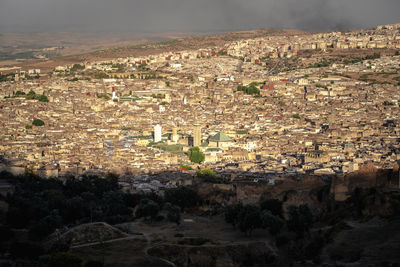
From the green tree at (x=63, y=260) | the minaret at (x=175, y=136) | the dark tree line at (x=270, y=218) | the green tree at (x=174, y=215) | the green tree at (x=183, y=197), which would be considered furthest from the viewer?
the minaret at (x=175, y=136)

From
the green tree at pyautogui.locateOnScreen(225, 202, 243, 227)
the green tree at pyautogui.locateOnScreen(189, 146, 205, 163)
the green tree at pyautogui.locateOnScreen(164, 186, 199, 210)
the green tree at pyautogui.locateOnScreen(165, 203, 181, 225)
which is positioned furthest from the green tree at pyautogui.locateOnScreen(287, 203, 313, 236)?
the green tree at pyautogui.locateOnScreen(189, 146, 205, 163)

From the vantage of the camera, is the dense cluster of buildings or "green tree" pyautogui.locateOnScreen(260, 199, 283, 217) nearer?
"green tree" pyautogui.locateOnScreen(260, 199, 283, 217)

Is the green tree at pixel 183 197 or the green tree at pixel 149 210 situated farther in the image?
the green tree at pixel 183 197

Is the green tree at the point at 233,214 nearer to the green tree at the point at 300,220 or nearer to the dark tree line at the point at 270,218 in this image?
the dark tree line at the point at 270,218

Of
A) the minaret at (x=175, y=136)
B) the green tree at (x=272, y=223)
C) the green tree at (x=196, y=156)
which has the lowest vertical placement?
the green tree at (x=272, y=223)

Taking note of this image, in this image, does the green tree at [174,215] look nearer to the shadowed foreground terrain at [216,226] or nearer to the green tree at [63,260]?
the shadowed foreground terrain at [216,226]

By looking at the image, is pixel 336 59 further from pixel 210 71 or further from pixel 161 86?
pixel 161 86

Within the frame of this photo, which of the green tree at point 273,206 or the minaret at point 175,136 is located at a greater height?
the minaret at point 175,136

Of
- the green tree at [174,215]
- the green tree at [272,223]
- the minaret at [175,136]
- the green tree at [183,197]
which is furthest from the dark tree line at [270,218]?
the minaret at [175,136]

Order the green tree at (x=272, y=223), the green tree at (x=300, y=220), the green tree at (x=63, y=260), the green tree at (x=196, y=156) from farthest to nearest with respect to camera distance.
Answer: the green tree at (x=196, y=156) → the green tree at (x=272, y=223) → the green tree at (x=300, y=220) → the green tree at (x=63, y=260)

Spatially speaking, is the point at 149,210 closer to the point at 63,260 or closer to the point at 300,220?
the point at 300,220

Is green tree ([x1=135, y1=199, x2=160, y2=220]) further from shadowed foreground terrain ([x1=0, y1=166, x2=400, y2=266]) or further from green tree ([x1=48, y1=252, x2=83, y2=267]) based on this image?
green tree ([x1=48, y1=252, x2=83, y2=267])
